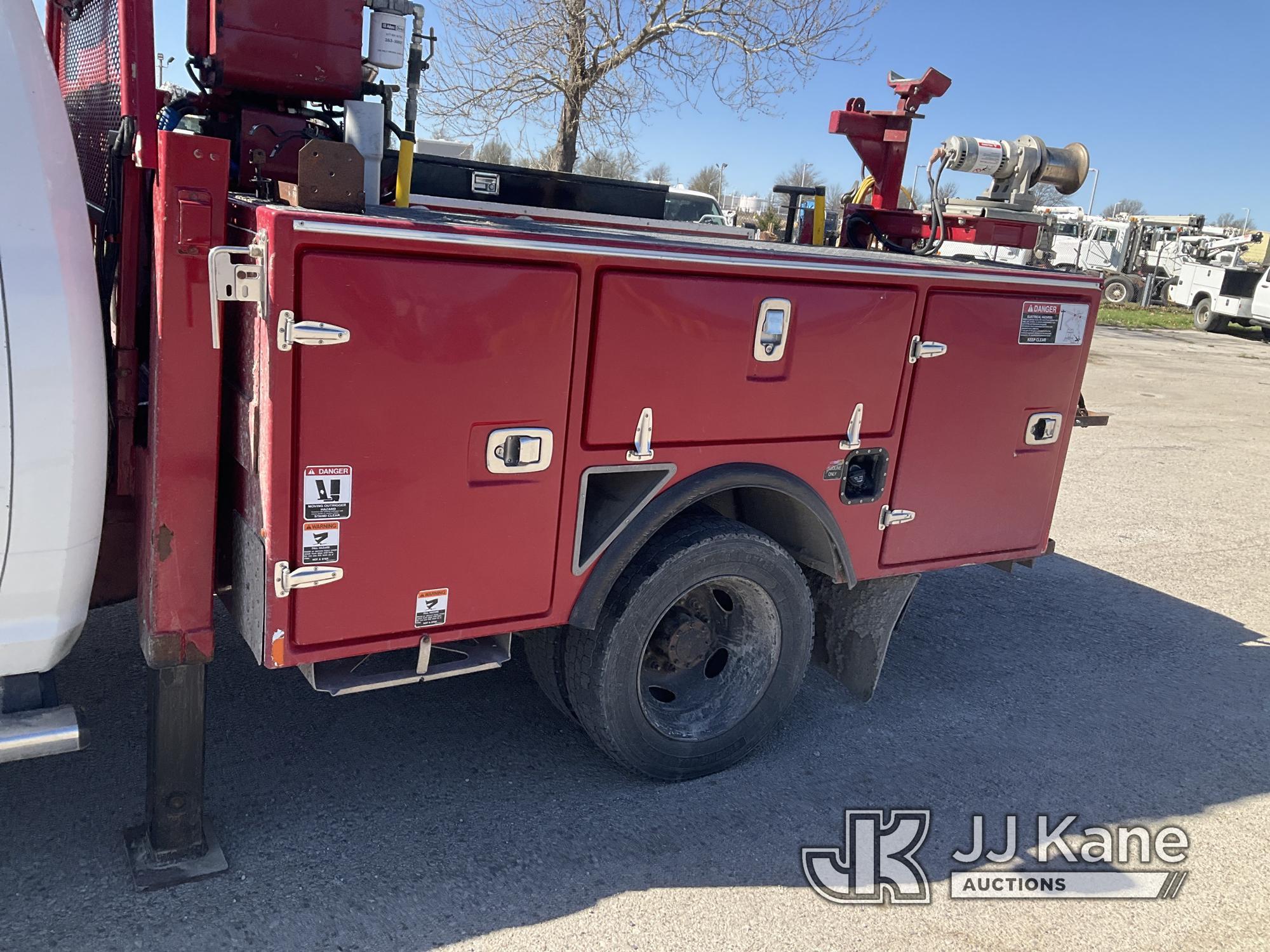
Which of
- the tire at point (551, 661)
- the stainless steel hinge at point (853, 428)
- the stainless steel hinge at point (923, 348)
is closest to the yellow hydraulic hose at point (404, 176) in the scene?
the tire at point (551, 661)

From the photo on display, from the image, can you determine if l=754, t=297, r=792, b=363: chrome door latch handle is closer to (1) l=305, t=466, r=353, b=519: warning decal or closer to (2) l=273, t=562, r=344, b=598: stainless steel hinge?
(1) l=305, t=466, r=353, b=519: warning decal

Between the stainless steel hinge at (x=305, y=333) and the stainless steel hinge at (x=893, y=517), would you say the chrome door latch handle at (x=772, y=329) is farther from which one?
the stainless steel hinge at (x=305, y=333)

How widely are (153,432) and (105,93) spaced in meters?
1.11

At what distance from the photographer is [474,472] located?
2695 millimetres

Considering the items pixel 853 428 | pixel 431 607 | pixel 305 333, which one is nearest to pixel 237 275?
pixel 305 333

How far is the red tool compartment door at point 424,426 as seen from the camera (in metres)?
2.39

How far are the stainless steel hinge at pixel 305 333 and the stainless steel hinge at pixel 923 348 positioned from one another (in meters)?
1.98

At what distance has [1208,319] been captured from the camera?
26141 mm

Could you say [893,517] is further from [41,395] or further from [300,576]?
[41,395]

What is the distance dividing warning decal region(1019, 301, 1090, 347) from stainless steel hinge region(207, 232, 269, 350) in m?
2.72

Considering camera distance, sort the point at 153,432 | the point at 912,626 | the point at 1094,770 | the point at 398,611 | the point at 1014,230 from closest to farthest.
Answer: the point at 153,432
the point at 398,611
the point at 1094,770
the point at 1014,230
the point at 912,626

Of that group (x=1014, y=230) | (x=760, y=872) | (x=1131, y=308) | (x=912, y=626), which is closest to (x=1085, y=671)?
(x=912, y=626)

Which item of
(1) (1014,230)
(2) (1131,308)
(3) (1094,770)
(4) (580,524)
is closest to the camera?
(4) (580,524)

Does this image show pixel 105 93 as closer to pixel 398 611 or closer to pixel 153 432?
pixel 153 432
